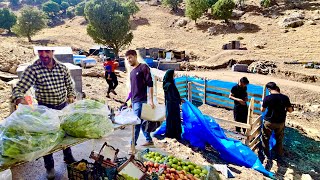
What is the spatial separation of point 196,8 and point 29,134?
123 feet

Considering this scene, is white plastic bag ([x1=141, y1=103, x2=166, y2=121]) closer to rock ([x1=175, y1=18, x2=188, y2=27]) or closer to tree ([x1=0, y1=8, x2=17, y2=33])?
rock ([x1=175, y1=18, x2=188, y2=27])

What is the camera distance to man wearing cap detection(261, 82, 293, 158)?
5.46 metres

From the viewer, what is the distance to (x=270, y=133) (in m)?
5.88

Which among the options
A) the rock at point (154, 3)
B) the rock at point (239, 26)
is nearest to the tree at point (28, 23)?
the rock at point (154, 3)

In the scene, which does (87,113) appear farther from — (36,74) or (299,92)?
(299,92)

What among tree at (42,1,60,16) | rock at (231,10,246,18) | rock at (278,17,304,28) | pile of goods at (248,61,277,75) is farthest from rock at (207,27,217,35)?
tree at (42,1,60,16)

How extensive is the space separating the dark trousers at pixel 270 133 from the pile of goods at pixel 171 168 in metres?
2.47

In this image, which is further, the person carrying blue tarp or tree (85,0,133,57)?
tree (85,0,133,57)

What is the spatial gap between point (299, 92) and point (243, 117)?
9.12 meters

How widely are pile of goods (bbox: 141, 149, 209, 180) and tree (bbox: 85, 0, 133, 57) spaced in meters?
23.7

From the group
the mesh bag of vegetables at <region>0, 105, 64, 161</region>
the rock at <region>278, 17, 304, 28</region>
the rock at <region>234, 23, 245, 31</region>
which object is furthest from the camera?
the rock at <region>234, 23, 245, 31</region>

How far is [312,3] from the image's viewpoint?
116ft

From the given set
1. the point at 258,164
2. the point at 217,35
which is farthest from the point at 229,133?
the point at 217,35

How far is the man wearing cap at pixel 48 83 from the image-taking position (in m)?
3.47
